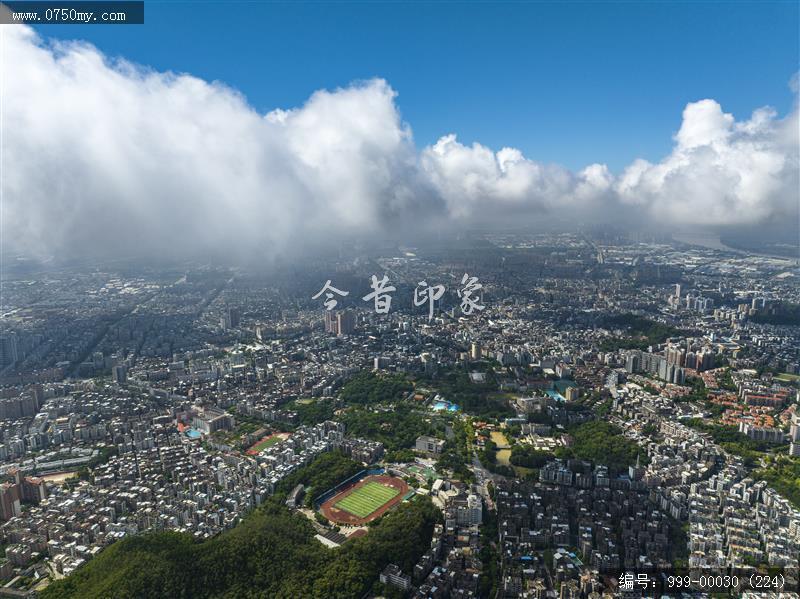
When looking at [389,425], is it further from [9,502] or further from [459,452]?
[9,502]

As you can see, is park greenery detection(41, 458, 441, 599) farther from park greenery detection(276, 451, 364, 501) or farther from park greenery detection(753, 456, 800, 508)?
park greenery detection(753, 456, 800, 508)

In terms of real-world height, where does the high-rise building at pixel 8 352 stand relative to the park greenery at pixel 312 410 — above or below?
above

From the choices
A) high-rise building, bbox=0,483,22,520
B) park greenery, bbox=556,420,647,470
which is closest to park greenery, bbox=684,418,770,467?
park greenery, bbox=556,420,647,470

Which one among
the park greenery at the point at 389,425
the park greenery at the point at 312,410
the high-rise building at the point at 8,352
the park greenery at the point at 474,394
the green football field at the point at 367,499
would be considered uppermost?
the high-rise building at the point at 8,352

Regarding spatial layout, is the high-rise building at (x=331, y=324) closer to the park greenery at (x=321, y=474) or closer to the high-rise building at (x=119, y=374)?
the high-rise building at (x=119, y=374)

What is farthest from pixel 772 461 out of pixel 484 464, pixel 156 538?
pixel 156 538

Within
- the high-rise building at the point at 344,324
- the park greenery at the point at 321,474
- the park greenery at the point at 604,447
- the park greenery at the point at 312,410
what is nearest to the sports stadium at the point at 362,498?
the park greenery at the point at 321,474

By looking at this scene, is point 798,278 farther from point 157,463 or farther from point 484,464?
point 157,463

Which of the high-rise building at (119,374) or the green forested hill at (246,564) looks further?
the high-rise building at (119,374)

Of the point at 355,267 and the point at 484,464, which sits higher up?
the point at 355,267
